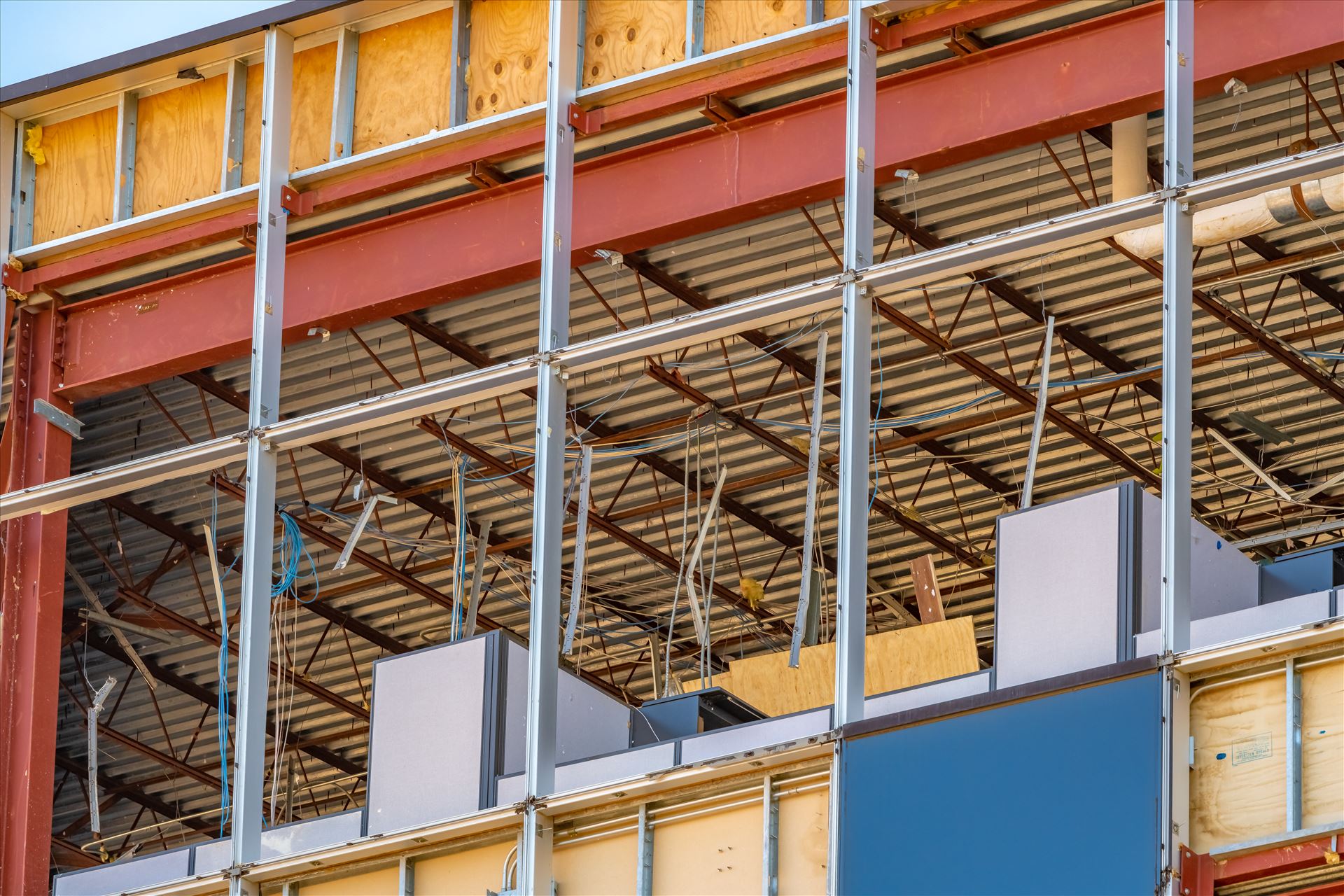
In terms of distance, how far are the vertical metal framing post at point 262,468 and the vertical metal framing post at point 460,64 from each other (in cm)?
167

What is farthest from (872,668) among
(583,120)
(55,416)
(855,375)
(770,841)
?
(55,416)

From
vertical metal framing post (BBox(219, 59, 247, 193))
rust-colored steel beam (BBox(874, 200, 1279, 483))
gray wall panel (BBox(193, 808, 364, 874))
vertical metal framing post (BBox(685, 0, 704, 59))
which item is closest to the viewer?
gray wall panel (BBox(193, 808, 364, 874))

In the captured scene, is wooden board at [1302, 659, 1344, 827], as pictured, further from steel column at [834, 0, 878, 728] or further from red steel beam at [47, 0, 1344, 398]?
red steel beam at [47, 0, 1344, 398]

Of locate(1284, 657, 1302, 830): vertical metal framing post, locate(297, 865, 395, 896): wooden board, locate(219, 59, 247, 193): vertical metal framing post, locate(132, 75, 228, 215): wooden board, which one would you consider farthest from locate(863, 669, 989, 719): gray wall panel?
locate(132, 75, 228, 215): wooden board

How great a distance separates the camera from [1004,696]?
16.5m

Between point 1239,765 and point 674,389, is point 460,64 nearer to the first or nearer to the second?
point 674,389

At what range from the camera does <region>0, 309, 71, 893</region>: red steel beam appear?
22297 mm

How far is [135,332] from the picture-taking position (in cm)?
2394

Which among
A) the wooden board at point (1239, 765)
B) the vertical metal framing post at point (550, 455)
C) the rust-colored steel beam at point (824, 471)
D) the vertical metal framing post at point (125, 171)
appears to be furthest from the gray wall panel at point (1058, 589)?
the vertical metal framing post at point (125, 171)

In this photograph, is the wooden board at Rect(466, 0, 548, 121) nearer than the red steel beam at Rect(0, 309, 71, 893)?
Yes

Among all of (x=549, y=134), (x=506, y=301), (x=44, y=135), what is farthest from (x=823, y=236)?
(x=44, y=135)

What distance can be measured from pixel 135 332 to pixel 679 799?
9070 mm

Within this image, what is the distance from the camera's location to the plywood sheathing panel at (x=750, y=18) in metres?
20.8

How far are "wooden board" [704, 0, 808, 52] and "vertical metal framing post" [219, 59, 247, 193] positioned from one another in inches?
196
